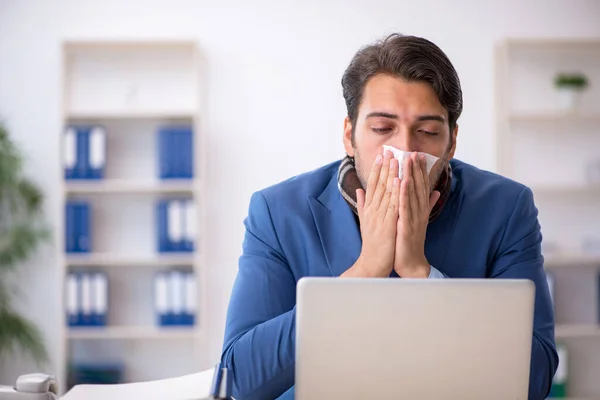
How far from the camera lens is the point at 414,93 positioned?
5.60 ft

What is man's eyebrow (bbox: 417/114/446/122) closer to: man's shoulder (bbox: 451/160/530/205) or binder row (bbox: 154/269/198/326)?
man's shoulder (bbox: 451/160/530/205)

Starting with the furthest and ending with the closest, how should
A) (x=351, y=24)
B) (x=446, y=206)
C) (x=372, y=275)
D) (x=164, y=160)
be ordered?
(x=351, y=24)
(x=164, y=160)
(x=446, y=206)
(x=372, y=275)

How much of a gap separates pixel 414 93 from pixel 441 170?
179 mm

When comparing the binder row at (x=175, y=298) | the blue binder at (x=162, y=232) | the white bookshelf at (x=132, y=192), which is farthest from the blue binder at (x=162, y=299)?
the white bookshelf at (x=132, y=192)

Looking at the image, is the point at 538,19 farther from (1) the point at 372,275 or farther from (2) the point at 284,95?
(1) the point at 372,275

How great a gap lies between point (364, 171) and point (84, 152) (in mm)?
2840

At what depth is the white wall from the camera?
4641 mm

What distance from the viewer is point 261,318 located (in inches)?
64.1

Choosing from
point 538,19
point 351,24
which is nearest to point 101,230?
point 351,24

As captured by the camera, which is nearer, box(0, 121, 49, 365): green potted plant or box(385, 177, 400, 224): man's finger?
box(385, 177, 400, 224): man's finger

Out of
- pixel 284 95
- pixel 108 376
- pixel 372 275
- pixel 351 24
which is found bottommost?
pixel 108 376

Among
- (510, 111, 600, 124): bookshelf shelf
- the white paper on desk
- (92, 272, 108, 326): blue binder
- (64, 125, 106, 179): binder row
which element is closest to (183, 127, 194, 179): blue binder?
(64, 125, 106, 179): binder row

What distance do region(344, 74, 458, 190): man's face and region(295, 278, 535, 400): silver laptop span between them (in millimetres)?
598

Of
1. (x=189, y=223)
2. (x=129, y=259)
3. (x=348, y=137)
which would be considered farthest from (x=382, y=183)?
(x=129, y=259)
